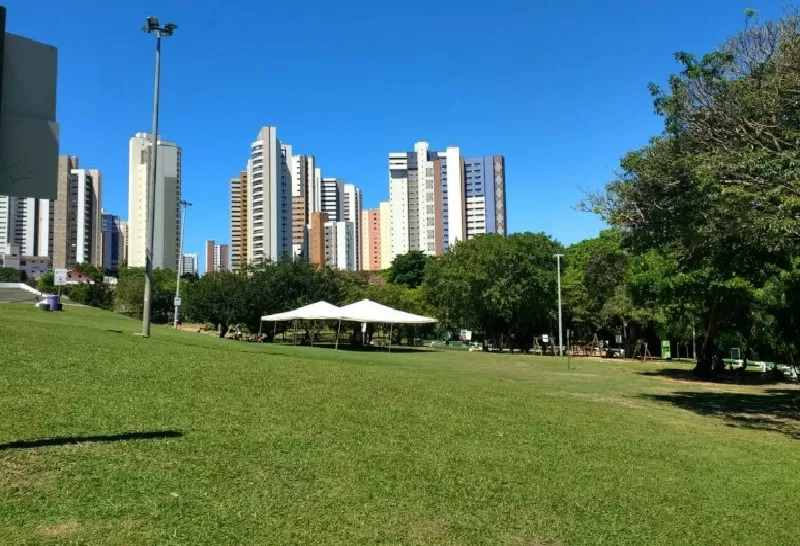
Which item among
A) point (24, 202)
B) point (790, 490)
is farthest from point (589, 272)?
point (24, 202)

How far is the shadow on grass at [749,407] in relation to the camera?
541 inches

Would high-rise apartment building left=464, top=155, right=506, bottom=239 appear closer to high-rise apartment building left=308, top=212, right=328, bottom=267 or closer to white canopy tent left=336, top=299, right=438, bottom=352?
high-rise apartment building left=308, top=212, right=328, bottom=267

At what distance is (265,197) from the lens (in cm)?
8981

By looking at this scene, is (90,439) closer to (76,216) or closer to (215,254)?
(76,216)

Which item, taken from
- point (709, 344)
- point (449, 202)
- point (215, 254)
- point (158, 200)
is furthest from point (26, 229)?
point (709, 344)

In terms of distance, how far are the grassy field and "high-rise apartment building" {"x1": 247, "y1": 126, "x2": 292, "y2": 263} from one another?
78.6 meters

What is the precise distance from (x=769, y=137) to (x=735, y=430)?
6.12 m

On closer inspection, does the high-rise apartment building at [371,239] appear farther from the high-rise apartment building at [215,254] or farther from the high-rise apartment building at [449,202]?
the high-rise apartment building at [215,254]

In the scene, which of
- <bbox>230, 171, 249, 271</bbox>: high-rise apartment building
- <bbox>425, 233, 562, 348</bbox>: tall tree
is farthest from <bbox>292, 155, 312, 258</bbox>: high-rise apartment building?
<bbox>425, 233, 562, 348</bbox>: tall tree

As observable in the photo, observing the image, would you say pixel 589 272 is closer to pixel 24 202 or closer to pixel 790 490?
pixel 790 490

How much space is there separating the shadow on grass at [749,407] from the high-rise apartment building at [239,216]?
8171cm

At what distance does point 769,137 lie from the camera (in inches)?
516

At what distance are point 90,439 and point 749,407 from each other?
16.5 m

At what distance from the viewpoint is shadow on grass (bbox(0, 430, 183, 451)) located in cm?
605
